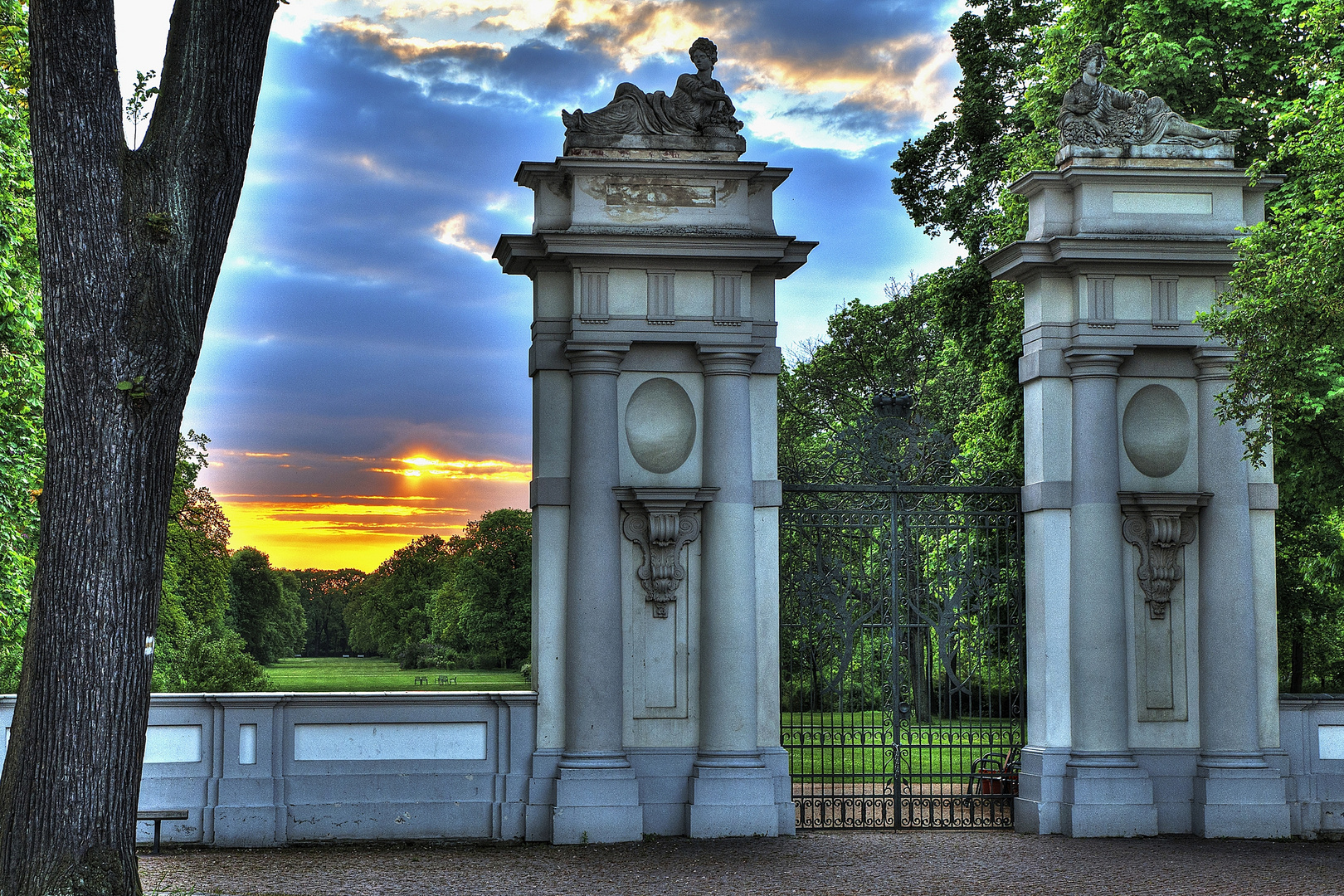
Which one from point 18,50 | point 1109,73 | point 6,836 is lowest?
point 6,836

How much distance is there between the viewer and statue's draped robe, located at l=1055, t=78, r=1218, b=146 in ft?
40.8

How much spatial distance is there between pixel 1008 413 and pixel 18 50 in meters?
13.5

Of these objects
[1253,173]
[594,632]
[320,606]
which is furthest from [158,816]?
[320,606]

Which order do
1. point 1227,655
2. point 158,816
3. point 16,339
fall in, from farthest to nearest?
point 16,339 → point 1227,655 → point 158,816

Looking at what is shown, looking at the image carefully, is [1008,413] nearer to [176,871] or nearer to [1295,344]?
[1295,344]

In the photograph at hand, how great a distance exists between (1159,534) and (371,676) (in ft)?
163

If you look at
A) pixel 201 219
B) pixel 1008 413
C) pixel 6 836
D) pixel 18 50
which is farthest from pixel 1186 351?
pixel 18 50

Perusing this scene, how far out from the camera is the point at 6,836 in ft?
23.0

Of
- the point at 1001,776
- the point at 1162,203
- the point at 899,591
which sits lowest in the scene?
the point at 1001,776

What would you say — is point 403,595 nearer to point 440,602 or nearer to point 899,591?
point 440,602

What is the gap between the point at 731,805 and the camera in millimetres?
11523

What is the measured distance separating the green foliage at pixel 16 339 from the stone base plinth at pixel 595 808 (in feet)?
20.6

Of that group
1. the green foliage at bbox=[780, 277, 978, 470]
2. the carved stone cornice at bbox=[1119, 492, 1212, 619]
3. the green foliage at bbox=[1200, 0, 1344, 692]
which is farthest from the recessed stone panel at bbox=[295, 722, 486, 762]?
the green foliage at bbox=[780, 277, 978, 470]

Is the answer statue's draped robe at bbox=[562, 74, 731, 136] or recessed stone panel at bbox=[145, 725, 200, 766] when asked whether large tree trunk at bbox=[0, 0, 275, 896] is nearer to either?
recessed stone panel at bbox=[145, 725, 200, 766]
